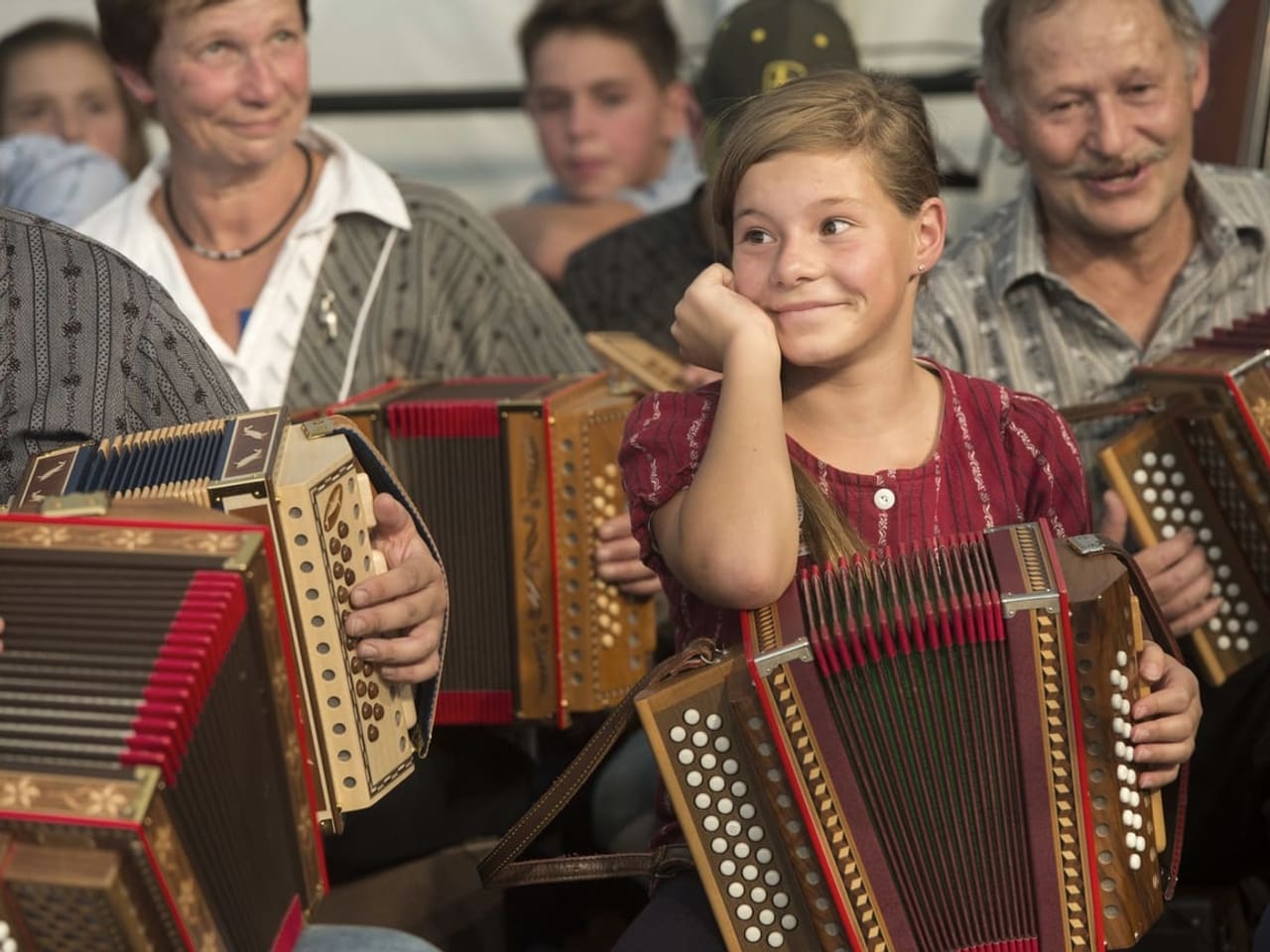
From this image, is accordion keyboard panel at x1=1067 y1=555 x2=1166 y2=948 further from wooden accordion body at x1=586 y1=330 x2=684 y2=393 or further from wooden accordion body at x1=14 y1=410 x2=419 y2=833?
wooden accordion body at x1=586 y1=330 x2=684 y2=393

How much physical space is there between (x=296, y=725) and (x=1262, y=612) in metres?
1.47

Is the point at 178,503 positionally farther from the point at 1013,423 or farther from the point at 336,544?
the point at 1013,423

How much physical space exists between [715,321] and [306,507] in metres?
0.51

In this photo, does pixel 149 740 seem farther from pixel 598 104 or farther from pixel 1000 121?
pixel 598 104

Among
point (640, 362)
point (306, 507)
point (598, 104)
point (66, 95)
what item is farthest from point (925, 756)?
point (66, 95)

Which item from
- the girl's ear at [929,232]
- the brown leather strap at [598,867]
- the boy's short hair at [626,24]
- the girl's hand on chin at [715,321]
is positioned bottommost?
the brown leather strap at [598,867]

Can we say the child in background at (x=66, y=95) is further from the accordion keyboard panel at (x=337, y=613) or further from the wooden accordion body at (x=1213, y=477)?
the wooden accordion body at (x=1213, y=477)

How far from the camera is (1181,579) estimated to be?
255 centimetres

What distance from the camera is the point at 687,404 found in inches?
85.0

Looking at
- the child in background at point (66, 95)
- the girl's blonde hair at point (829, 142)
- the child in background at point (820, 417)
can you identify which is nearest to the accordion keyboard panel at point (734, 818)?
the child in background at point (820, 417)

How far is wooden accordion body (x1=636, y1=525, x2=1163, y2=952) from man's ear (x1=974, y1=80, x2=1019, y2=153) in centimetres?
129

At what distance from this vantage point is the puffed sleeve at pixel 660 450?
6.88 ft

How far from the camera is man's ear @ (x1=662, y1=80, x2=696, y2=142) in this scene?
4.74m

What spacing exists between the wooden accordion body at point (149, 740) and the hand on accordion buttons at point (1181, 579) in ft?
4.22
